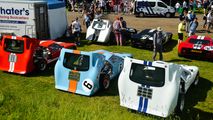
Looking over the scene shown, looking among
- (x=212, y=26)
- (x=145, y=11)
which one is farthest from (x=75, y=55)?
(x=145, y=11)

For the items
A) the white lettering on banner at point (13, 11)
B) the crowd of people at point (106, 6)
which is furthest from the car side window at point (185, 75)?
the crowd of people at point (106, 6)

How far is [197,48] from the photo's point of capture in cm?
1855

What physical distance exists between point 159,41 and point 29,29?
7744mm

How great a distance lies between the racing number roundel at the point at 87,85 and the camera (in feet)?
41.6

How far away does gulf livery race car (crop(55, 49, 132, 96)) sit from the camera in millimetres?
12656

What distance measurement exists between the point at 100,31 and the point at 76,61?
9.56 m

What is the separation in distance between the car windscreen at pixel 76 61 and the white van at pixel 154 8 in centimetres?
2221

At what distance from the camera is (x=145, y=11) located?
34500 millimetres

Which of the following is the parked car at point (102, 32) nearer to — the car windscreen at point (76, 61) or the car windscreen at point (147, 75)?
the car windscreen at point (76, 61)

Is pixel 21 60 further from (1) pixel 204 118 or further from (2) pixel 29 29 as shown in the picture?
(1) pixel 204 118

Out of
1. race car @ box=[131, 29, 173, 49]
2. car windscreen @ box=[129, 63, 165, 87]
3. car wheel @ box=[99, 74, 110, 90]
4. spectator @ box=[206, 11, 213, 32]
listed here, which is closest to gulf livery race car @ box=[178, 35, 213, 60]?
race car @ box=[131, 29, 173, 49]

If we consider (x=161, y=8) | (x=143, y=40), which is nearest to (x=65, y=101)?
(x=143, y=40)

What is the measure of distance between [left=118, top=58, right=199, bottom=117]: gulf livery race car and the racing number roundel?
2.01 m

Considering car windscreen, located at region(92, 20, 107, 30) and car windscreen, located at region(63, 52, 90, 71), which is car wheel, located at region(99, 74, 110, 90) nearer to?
car windscreen, located at region(63, 52, 90, 71)
